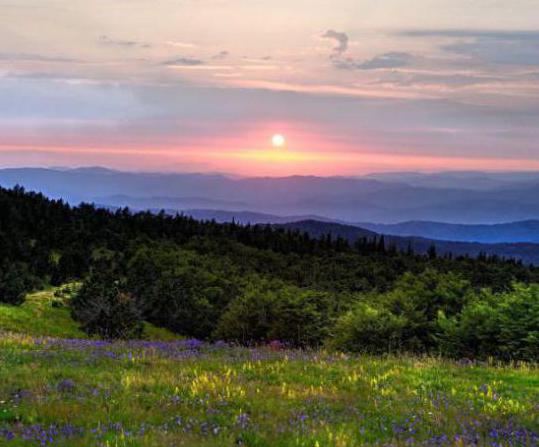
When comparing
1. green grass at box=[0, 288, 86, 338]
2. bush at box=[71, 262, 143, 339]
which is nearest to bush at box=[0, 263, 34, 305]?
green grass at box=[0, 288, 86, 338]

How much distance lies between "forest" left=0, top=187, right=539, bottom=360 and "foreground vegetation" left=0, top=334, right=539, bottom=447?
526cm

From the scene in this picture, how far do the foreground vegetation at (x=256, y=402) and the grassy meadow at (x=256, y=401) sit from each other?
2cm

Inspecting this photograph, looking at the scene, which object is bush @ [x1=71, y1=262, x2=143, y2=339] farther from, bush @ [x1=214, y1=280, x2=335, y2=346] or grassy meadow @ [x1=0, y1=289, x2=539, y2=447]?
grassy meadow @ [x1=0, y1=289, x2=539, y2=447]

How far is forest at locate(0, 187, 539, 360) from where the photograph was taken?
2023cm

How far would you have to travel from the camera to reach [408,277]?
27.3m

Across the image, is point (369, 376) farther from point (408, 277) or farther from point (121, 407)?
point (408, 277)

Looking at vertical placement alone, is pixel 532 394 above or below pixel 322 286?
above

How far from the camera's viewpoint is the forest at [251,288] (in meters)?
20.2

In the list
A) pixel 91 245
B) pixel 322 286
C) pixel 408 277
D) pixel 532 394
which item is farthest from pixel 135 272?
pixel 532 394

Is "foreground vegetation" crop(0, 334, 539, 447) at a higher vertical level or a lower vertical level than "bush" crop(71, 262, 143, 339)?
higher

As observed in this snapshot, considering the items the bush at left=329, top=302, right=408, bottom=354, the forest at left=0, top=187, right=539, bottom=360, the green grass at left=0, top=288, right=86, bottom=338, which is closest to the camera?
the forest at left=0, top=187, right=539, bottom=360

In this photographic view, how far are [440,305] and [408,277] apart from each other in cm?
411

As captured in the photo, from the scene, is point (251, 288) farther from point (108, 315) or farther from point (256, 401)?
point (256, 401)

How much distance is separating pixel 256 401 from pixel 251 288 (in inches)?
1441
